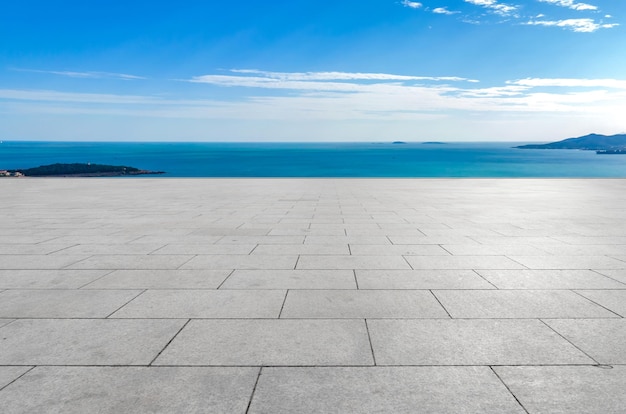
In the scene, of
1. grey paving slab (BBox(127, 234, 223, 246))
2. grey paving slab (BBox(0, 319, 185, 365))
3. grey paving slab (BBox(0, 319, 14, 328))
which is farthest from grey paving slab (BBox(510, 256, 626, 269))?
grey paving slab (BBox(0, 319, 14, 328))

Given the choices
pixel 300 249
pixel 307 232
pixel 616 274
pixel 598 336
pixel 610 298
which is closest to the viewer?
pixel 598 336

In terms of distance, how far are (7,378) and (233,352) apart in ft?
6.42

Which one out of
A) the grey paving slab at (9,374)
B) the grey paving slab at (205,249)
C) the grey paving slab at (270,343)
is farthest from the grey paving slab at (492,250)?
the grey paving slab at (9,374)

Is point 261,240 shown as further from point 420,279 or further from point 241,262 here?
point 420,279

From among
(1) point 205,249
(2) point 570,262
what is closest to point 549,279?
(2) point 570,262

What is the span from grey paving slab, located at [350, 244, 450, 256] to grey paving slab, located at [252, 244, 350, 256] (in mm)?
263

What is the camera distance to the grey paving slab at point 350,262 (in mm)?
7723

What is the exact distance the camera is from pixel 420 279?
7000 mm

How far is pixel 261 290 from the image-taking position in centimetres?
644

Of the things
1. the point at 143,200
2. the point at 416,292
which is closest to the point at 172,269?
the point at 416,292

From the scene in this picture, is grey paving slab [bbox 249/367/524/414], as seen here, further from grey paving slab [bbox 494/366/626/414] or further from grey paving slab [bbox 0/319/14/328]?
grey paving slab [bbox 0/319/14/328]

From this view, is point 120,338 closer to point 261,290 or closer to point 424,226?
point 261,290

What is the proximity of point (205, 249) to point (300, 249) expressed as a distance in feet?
6.31

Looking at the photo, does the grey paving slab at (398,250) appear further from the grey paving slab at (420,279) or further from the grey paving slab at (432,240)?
the grey paving slab at (420,279)
